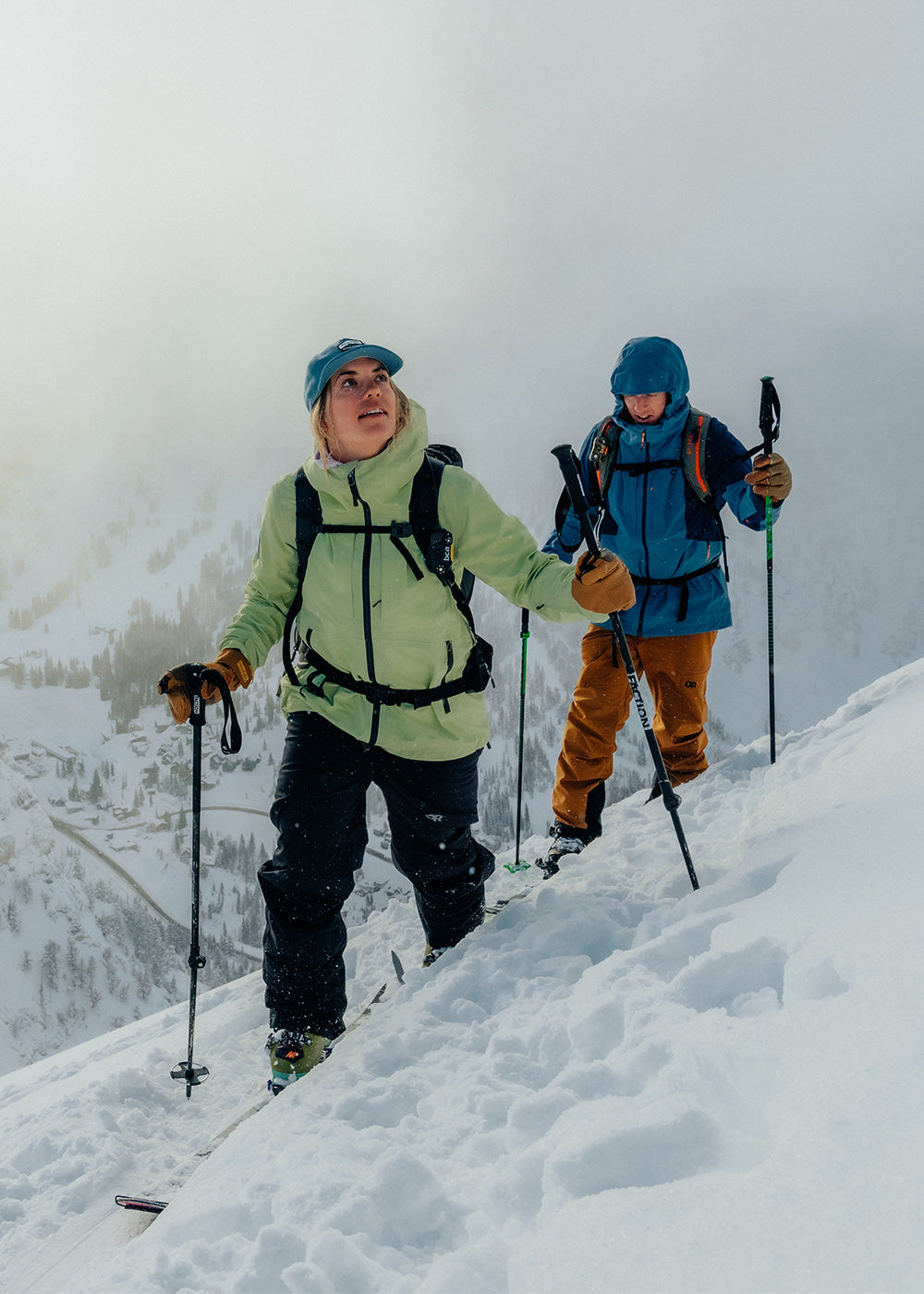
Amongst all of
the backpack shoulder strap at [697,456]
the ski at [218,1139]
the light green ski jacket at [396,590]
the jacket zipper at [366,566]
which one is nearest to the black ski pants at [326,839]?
the light green ski jacket at [396,590]

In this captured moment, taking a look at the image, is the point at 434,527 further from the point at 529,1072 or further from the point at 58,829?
the point at 58,829

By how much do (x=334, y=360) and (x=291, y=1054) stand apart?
3.25 m

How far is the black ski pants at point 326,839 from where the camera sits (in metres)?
3.52

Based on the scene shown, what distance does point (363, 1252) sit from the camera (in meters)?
1.90

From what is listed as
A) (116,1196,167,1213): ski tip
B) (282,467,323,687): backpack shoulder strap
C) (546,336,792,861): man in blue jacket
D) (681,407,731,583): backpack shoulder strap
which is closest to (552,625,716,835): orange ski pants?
(546,336,792,861): man in blue jacket

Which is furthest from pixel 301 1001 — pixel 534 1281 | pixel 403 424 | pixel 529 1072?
pixel 403 424

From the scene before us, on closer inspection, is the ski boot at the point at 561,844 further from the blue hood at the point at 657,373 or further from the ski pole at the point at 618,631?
the blue hood at the point at 657,373

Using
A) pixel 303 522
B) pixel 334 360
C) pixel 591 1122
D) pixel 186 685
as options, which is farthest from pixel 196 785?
pixel 591 1122

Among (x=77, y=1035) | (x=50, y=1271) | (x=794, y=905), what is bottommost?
(x=77, y=1035)

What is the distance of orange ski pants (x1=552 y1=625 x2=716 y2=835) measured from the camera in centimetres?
525

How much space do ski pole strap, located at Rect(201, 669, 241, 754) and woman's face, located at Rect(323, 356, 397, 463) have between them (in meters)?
1.21

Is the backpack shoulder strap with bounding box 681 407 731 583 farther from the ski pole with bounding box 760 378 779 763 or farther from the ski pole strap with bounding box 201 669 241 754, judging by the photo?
the ski pole strap with bounding box 201 669 241 754

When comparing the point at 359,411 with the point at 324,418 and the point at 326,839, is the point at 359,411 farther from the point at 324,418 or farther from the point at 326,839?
the point at 326,839

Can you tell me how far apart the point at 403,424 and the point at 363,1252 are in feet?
10.3
